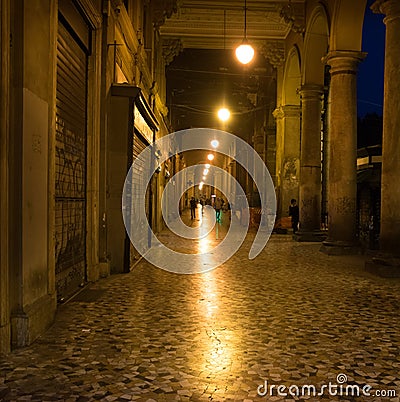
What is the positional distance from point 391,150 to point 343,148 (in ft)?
11.4

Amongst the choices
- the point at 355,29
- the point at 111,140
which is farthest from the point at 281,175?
the point at 111,140

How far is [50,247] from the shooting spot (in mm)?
6363

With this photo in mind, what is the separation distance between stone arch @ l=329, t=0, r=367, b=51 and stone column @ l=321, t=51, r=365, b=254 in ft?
0.76

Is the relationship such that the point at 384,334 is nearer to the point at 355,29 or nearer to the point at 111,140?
the point at 111,140

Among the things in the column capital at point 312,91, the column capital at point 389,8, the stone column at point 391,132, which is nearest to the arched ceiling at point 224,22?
the column capital at point 312,91

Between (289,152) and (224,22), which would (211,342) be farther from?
(224,22)

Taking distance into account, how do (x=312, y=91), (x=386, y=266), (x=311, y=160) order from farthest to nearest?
(x=312, y=91), (x=311, y=160), (x=386, y=266)

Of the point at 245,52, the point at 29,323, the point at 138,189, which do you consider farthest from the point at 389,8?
the point at 29,323

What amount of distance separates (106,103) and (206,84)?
890 inches

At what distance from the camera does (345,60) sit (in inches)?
541

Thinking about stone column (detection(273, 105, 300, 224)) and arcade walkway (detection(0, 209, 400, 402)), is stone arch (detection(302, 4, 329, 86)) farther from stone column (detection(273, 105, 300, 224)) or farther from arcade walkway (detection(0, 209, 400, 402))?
arcade walkway (detection(0, 209, 400, 402))

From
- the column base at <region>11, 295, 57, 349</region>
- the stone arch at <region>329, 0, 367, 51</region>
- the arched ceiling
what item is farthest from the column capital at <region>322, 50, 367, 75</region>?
the column base at <region>11, 295, 57, 349</region>

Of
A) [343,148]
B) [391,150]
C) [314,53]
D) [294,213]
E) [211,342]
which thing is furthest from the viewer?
[294,213]

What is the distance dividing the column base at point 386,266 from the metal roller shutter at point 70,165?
5561 millimetres
